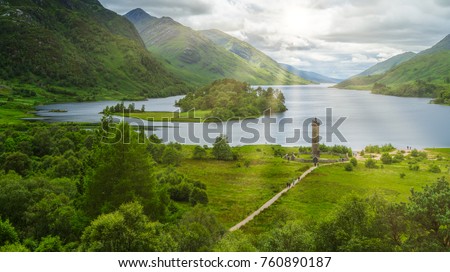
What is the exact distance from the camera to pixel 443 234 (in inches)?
412

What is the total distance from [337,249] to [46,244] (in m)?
8.75

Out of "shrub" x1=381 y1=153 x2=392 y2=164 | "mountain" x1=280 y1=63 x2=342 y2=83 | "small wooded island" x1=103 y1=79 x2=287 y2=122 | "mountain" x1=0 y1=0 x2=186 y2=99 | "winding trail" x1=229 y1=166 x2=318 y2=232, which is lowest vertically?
"winding trail" x1=229 y1=166 x2=318 y2=232

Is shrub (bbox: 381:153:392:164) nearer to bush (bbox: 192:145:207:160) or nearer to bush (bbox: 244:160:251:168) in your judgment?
bush (bbox: 244:160:251:168)

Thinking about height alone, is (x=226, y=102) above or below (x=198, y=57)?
below

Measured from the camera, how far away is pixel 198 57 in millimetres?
19344

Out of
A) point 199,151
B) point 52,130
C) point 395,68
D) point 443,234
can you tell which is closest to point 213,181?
point 199,151

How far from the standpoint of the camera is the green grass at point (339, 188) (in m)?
13.3

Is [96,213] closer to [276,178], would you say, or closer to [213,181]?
[213,181]

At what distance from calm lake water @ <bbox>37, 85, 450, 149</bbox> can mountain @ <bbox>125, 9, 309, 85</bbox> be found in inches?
61.2

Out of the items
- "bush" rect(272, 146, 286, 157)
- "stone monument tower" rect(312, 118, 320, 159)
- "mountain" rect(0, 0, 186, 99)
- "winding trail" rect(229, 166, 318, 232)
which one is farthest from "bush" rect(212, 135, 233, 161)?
"mountain" rect(0, 0, 186, 99)

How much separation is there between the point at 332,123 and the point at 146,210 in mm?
10145

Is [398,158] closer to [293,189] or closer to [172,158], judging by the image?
[293,189]

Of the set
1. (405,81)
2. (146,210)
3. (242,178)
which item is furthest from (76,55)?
(146,210)

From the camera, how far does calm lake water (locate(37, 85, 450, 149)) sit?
1652 cm
